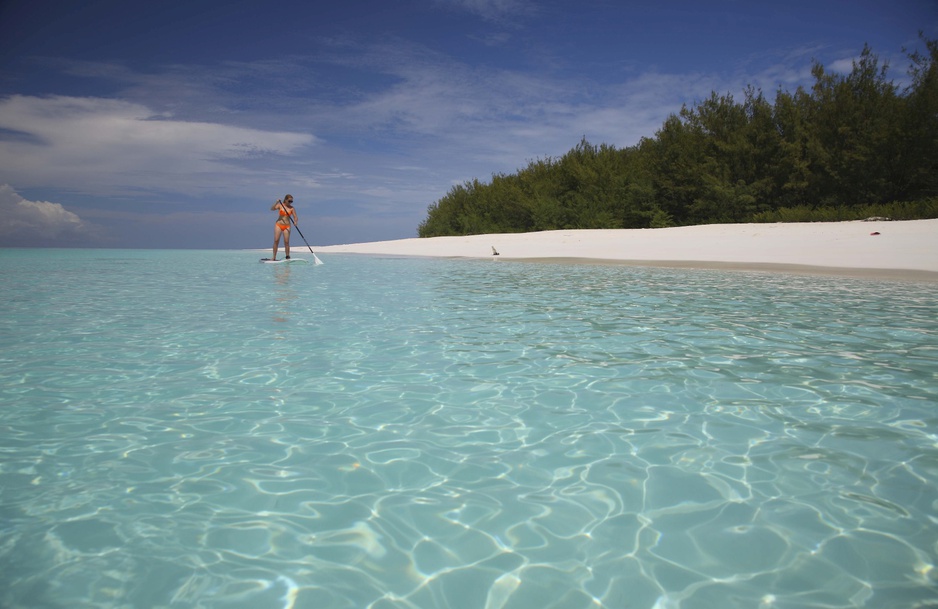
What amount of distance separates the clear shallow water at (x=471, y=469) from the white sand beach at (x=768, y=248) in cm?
906

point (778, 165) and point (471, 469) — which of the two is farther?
point (778, 165)

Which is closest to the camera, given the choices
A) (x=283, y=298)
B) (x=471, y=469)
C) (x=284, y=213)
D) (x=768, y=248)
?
(x=471, y=469)

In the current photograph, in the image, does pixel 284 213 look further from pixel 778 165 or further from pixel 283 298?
pixel 778 165

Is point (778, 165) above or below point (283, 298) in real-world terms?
above

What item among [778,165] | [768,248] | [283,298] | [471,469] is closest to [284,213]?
[283,298]

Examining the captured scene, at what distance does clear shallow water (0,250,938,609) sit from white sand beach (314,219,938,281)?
9055mm

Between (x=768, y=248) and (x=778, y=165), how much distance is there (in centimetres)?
1289

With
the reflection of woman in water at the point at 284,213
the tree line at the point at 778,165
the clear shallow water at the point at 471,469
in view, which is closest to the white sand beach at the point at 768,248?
the tree line at the point at 778,165

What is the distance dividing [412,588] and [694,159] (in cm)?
3232

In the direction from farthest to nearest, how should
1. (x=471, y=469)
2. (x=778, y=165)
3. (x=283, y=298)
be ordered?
(x=778, y=165) → (x=283, y=298) → (x=471, y=469)

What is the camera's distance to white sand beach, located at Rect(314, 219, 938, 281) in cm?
1366

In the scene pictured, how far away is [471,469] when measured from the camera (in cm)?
303

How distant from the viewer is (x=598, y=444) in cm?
332

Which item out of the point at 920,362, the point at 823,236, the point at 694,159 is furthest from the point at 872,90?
the point at 920,362
